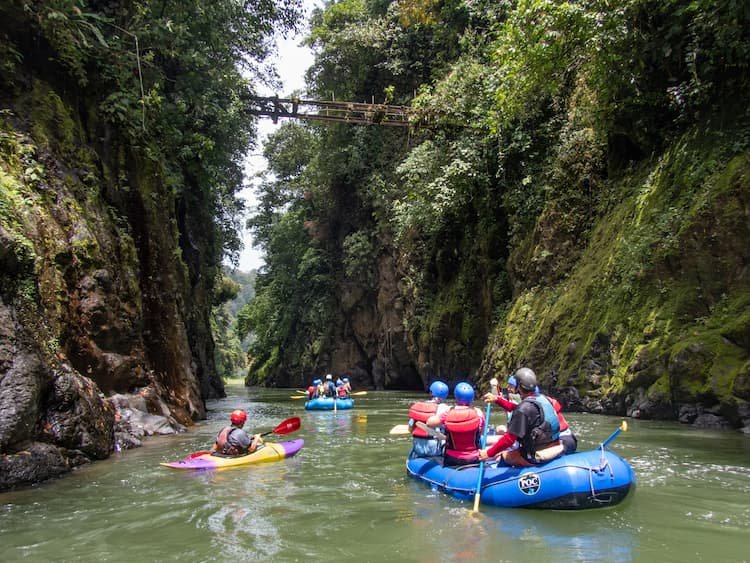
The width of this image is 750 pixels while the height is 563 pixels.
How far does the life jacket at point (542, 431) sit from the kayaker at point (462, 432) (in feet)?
2.76

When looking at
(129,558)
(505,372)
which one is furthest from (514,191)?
(129,558)

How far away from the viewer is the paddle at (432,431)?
6.57 meters

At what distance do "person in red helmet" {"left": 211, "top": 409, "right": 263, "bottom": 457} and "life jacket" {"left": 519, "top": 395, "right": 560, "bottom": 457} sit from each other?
4421 millimetres

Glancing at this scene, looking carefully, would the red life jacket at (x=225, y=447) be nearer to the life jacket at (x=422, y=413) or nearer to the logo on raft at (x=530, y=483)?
the life jacket at (x=422, y=413)

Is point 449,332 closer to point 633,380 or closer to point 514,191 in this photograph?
Answer: point 514,191

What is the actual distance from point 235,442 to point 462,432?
11.8 ft

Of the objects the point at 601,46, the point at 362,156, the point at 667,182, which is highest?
the point at 362,156

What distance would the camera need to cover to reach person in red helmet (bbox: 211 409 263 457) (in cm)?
820

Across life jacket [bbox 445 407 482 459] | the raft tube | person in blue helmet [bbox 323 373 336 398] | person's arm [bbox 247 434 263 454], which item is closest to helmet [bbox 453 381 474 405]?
life jacket [bbox 445 407 482 459]

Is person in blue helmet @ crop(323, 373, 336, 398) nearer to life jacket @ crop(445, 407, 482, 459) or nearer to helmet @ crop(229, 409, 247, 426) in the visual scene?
helmet @ crop(229, 409, 247, 426)

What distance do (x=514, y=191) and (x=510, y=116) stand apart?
2.42m

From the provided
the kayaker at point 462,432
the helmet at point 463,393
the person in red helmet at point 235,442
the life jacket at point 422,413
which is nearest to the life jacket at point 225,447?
the person in red helmet at point 235,442

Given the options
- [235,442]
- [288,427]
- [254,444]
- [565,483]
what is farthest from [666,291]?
[235,442]

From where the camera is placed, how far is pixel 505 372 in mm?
15305
